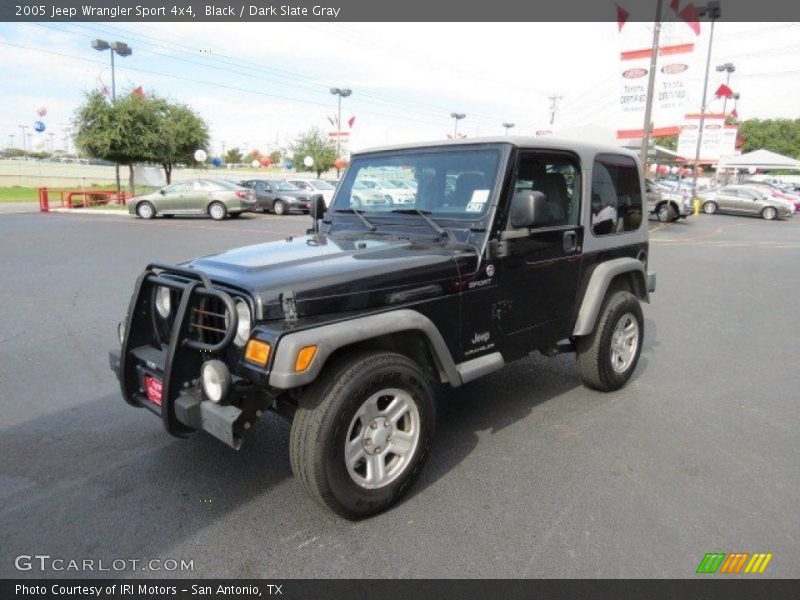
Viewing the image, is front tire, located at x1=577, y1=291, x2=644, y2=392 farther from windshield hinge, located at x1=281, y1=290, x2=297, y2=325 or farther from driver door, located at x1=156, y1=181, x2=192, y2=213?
driver door, located at x1=156, y1=181, x2=192, y2=213

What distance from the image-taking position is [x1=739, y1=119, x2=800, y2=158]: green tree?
80.8 metres

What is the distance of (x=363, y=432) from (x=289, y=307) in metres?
0.77

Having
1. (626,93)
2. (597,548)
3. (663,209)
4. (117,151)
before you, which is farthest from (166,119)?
(597,548)

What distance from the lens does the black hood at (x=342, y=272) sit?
2816 mm

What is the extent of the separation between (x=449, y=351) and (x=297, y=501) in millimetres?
1203

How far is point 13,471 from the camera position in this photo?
3441 millimetres

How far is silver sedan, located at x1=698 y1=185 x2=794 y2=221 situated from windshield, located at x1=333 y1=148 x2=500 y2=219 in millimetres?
28686

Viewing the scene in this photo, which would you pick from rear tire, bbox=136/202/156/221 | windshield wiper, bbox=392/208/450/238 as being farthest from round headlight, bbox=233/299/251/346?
rear tire, bbox=136/202/156/221

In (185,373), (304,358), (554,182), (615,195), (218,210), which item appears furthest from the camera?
(218,210)

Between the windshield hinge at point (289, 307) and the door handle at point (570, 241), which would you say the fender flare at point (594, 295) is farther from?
the windshield hinge at point (289, 307)

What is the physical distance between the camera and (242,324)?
111 inches

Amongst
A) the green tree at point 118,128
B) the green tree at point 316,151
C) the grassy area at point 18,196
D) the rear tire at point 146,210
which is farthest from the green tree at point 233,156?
the rear tire at point 146,210

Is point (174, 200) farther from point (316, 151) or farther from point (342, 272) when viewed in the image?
point (316, 151)
